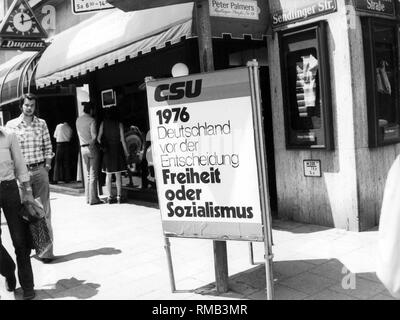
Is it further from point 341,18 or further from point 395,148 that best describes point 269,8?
point 395,148

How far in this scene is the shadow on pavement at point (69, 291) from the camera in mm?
4387

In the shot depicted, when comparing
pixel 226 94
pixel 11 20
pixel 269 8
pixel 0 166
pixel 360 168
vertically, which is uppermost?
pixel 11 20

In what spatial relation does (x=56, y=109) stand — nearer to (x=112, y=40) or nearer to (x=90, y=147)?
(x=90, y=147)

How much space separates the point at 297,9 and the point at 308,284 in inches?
138

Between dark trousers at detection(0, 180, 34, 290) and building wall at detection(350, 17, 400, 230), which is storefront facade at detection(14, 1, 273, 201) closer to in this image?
building wall at detection(350, 17, 400, 230)

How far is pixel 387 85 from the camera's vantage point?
6.07m

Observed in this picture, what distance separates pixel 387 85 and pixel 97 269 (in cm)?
432

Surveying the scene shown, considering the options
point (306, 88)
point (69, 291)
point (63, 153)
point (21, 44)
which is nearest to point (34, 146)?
point (69, 291)

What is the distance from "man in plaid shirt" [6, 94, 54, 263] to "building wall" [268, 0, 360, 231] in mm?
3108

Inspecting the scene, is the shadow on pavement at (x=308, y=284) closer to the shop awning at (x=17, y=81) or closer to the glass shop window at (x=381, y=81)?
the glass shop window at (x=381, y=81)

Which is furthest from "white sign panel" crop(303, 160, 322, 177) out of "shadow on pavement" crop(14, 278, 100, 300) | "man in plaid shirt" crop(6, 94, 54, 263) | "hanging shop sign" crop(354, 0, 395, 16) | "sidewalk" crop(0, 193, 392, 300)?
"man in plaid shirt" crop(6, 94, 54, 263)

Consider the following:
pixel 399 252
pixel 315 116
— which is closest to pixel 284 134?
pixel 315 116

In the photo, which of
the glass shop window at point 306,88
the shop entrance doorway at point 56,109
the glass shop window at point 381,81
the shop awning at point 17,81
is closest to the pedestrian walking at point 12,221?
the glass shop window at point 306,88

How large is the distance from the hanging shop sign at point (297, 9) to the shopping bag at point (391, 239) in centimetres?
415
